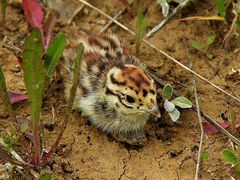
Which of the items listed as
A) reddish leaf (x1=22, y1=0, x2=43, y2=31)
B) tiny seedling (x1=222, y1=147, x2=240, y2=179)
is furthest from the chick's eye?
reddish leaf (x1=22, y1=0, x2=43, y2=31)

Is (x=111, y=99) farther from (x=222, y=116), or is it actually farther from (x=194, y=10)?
(x=194, y=10)

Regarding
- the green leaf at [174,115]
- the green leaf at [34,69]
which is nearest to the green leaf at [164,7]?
the green leaf at [174,115]

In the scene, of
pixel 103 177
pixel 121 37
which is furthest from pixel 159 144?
pixel 121 37

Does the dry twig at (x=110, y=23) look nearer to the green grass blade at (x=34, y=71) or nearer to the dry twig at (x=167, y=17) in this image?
the dry twig at (x=167, y=17)

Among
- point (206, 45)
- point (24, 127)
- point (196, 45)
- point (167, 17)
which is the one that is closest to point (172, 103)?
point (196, 45)

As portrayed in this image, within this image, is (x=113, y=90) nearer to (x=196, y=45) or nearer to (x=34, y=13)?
(x=34, y=13)

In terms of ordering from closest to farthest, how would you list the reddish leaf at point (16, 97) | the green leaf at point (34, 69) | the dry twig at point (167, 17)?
the green leaf at point (34, 69) < the reddish leaf at point (16, 97) < the dry twig at point (167, 17)
